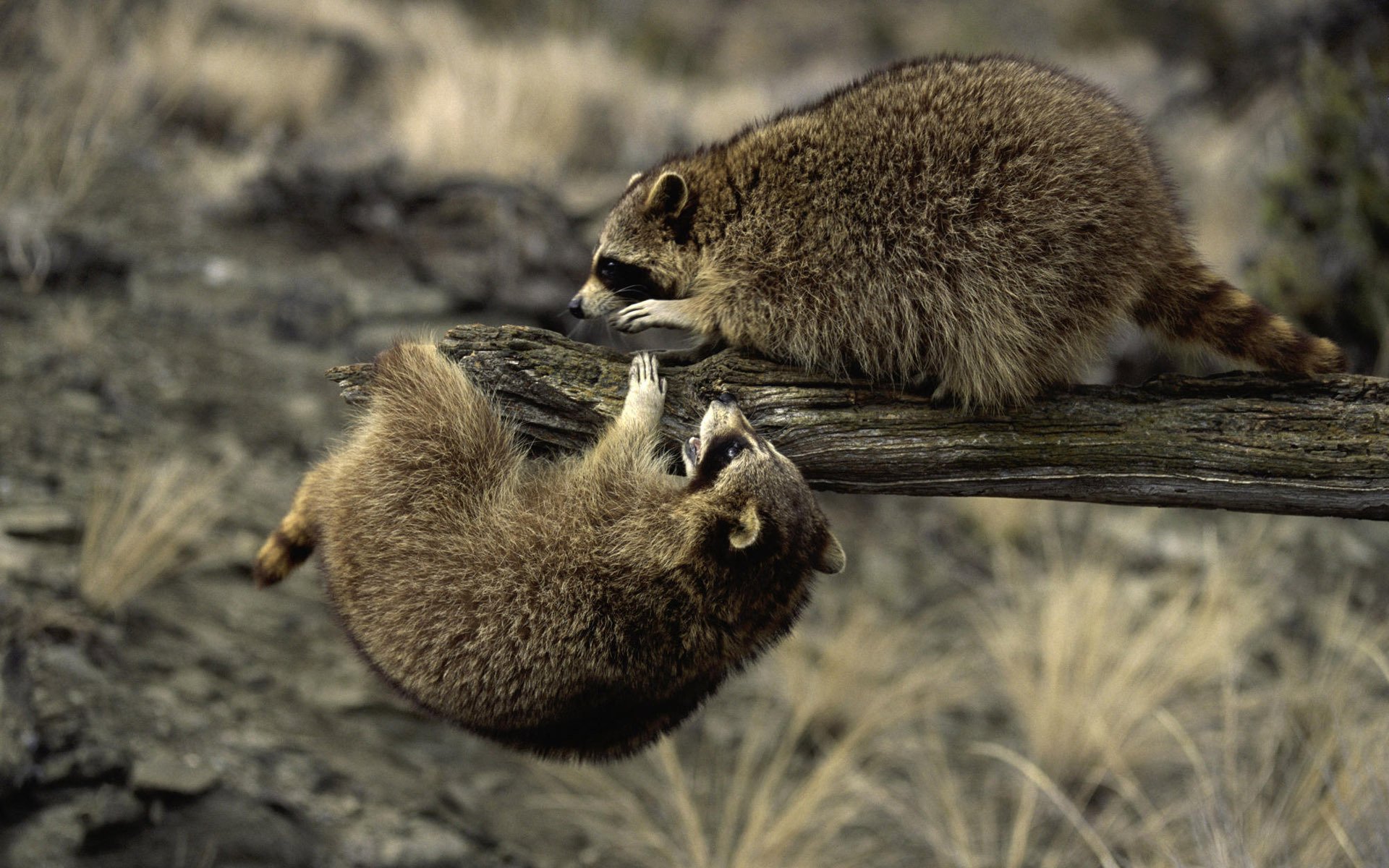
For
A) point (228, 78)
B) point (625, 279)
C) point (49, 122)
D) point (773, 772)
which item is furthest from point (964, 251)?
point (228, 78)

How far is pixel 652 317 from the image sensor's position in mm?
2910

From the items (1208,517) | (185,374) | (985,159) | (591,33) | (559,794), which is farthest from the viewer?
(591,33)

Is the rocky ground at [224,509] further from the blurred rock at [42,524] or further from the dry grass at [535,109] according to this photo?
the dry grass at [535,109]

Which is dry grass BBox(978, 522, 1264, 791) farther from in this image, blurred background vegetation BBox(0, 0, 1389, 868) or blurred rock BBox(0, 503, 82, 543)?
blurred rock BBox(0, 503, 82, 543)

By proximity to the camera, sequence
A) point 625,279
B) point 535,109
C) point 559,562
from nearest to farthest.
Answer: point 559,562
point 625,279
point 535,109

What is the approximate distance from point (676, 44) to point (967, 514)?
14831mm

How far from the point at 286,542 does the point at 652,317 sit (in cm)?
118

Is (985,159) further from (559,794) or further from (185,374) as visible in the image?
(185,374)

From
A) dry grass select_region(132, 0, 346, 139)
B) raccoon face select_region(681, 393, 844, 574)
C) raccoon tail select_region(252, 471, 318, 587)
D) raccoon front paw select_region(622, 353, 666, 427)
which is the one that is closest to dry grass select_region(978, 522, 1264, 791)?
raccoon face select_region(681, 393, 844, 574)

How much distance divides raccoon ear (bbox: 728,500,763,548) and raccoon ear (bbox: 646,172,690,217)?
1.06m

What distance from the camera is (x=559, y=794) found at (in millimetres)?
5203

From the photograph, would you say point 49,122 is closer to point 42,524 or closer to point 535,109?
point 42,524

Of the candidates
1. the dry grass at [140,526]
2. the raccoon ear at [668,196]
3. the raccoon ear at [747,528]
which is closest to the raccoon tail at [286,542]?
the raccoon ear at [747,528]

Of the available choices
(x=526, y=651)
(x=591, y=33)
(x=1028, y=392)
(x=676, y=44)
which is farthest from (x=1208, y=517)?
(x=676, y=44)
